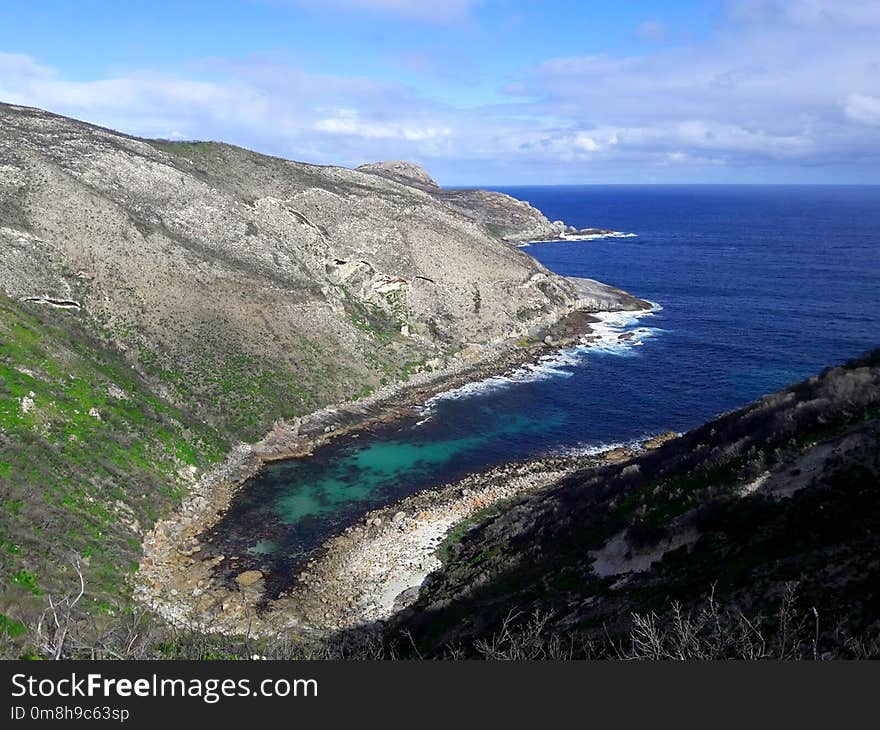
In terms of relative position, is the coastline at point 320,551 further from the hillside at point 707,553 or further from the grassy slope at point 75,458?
the hillside at point 707,553

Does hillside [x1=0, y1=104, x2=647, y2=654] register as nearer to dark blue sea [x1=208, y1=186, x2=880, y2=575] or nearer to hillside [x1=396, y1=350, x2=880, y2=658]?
dark blue sea [x1=208, y1=186, x2=880, y2=575]

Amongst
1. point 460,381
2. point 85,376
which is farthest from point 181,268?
point 460,381

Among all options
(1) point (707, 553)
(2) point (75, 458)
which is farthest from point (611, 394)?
(2) point (75, 458)

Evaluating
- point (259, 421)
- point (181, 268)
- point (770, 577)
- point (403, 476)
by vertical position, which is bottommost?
point (403, 476)

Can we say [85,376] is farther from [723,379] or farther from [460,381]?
[723,379]

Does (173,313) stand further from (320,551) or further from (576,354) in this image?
(576,354)

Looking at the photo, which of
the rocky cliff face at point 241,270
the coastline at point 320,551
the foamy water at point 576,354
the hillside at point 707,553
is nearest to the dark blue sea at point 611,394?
the foamy water at point 576,354
